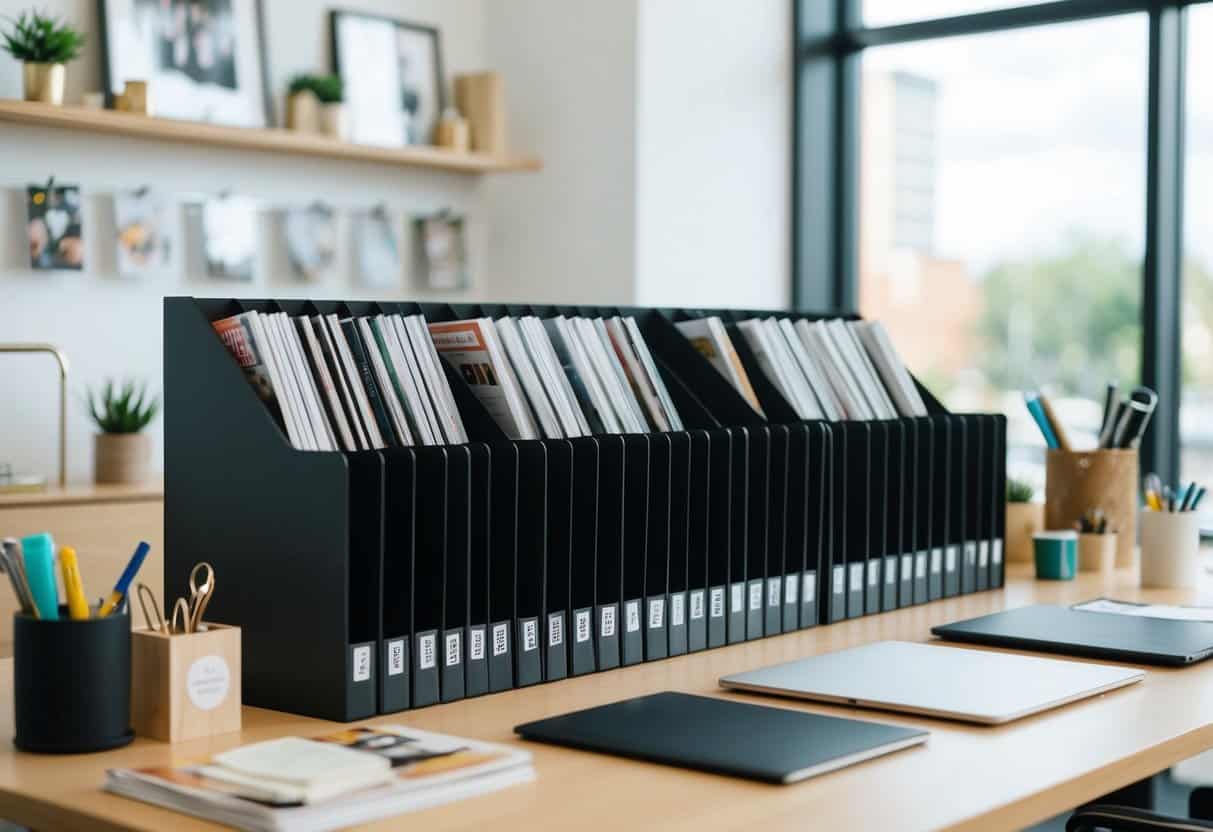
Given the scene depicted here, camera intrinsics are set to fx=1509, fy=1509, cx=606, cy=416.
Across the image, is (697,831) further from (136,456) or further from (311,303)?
(136,456)

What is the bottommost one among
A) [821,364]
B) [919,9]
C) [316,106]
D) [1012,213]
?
[821,364]

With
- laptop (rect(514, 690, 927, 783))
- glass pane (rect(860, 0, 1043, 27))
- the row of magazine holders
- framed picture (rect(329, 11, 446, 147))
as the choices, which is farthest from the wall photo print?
laptop (rect(514, 690, 927, 783))

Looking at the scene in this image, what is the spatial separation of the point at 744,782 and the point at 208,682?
1.54 feet

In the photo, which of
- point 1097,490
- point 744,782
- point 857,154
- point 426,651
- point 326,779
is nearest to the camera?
point 326,779

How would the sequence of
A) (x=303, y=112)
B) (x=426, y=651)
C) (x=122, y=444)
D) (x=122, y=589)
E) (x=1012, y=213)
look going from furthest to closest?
(x=1012, y=213), (x=303, y=112), (x=122, y=444), (x=426, y=651), (x=122, y=589)

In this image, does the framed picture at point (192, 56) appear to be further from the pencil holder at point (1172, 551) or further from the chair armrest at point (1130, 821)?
the chair armrest at point (1130, 821)

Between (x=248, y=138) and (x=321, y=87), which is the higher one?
(x=321, y=87)

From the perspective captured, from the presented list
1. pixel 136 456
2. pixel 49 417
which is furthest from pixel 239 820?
pixel 49 417

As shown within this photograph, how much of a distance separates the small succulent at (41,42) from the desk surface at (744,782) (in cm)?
211

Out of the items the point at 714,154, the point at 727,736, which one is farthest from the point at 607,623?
the point at 714,154

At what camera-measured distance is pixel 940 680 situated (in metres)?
1.49

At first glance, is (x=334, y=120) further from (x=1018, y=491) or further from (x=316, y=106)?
(x=1018, y=491)

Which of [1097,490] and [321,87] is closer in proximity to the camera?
[1097,490]

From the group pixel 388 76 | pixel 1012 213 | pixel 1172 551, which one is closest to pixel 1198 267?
pixel 1012 213
